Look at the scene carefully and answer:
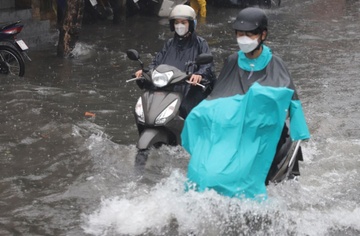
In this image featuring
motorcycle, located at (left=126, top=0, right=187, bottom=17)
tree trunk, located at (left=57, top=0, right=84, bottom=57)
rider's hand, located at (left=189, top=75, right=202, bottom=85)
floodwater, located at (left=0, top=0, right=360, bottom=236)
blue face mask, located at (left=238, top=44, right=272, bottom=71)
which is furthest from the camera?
motorcycle, located at (left=126, top=0, right=187, bottom=17)

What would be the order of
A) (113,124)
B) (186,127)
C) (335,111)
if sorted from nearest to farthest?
(186,127) → (113,124) → (335,111)

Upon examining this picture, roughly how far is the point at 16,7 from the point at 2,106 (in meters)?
5.46

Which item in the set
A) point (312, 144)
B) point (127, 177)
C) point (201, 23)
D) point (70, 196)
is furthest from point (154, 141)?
point (201, 23)

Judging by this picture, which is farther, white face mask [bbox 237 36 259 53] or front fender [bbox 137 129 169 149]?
front fender [bbox 137 129 169 149]

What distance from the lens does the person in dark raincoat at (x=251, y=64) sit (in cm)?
500

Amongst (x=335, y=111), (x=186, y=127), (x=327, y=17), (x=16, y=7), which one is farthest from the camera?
(x=327, y=17)

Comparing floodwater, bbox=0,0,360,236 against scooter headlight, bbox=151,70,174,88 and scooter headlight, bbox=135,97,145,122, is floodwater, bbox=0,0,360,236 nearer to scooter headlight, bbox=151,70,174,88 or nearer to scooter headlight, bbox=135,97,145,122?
scooter headlight, bbox=135,97,145,122

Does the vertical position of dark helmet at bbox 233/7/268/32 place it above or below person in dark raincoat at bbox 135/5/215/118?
above

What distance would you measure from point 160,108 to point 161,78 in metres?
0.27

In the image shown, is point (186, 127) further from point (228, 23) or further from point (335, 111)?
point (228, 23)

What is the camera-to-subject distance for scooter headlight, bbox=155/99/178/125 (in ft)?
19.4

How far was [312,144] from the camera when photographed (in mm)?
7363

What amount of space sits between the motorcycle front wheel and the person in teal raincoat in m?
5.71

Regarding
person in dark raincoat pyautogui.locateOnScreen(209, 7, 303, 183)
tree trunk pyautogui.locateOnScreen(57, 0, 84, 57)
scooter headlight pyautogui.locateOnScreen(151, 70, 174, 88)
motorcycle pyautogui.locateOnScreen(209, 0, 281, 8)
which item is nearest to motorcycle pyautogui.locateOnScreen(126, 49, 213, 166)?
scooter headlight pyautogui.locateOnScreen(151, 70, 174, 88)
